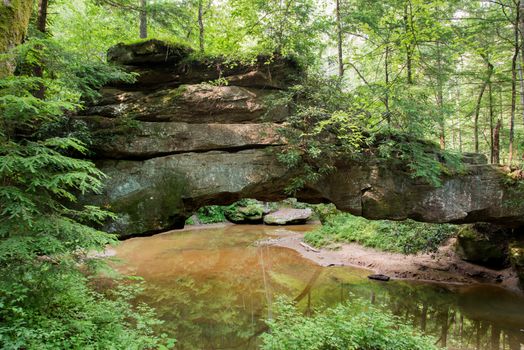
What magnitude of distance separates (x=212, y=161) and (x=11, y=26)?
4.57m

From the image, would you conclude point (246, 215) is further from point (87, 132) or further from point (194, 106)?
point (87, 132)

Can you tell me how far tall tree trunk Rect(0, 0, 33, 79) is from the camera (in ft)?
17.9

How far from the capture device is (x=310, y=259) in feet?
47.1

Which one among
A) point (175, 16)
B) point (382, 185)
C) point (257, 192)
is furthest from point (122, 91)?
point (382, 185)

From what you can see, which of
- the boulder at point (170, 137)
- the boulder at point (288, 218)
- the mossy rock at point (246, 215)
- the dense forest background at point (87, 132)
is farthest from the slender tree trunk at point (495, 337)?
the mossy rock at point (246, 215)

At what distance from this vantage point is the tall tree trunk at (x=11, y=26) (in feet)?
17.9

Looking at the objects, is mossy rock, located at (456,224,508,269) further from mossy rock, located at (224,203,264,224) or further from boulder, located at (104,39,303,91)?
mossy rock, located at (224,203,264,224)

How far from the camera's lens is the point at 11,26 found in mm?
5727

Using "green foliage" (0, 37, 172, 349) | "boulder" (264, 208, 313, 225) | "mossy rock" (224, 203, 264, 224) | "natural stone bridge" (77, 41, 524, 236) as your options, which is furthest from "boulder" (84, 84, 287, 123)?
"mossy rock" (224, 203, 264, 224)

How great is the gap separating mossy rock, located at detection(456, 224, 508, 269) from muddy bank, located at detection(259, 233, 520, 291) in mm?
272

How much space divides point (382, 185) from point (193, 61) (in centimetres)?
615

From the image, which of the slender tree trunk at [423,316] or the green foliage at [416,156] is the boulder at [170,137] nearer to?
the green foliage at [416,156]

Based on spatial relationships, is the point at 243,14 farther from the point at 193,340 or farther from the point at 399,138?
the point at 193,340

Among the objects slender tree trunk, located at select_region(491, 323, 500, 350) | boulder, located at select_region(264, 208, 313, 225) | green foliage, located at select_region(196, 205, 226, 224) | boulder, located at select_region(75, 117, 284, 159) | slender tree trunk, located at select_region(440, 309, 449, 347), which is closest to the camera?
slender tree trunk, located at select_region(491, 323, 500, 350)
